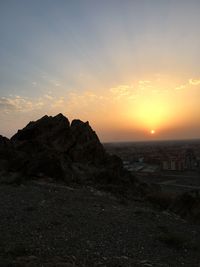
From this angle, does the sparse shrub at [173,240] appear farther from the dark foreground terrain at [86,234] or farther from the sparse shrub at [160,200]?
the sparse shrub at [160,200]

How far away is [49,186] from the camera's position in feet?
75.1

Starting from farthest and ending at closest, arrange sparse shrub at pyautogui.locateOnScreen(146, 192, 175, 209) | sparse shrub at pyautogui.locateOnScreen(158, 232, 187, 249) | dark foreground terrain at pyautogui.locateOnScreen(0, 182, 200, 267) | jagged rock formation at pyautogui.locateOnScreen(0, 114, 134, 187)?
1. jagged rock formation at pyautogui.locateOnScreen(0, 114, 134, 187)
2. sparse shrub at pyautogui.locateOnScreen(146, 192, 175, 209)
3. sparse shrub at pyautogui.locateOnScreen(158, 232, 187, 249)
4. dark foreground terrain at pyautogui.locateOnScreen(0, 182, 200, 267)

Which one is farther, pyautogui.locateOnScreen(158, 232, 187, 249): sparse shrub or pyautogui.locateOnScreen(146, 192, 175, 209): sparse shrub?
pyautogui.locateOnScreen(146, 192, 175, 209): sparse shrub

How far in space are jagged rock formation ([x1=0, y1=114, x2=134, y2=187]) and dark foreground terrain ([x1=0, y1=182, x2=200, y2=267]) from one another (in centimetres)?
658

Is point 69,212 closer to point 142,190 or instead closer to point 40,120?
point 142,190

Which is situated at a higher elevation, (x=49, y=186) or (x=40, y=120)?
(x=40, y=120)

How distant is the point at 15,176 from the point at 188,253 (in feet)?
46.9

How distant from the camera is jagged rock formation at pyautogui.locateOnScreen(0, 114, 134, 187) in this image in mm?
26891

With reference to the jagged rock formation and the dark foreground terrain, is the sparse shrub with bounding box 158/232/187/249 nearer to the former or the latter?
the dark foreground terrain

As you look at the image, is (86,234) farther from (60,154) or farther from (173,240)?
(60,154)

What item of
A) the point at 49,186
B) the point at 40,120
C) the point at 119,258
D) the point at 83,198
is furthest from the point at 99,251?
the point at 40,120

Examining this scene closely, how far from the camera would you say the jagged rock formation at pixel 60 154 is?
2689 cm

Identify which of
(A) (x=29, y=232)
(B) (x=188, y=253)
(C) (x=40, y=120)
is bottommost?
(B) (x=188, y=253)

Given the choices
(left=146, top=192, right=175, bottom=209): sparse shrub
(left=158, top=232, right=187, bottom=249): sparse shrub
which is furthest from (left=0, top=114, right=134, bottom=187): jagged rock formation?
(left=158, top=232, right=187, bottom=249): sparse shrub
